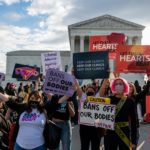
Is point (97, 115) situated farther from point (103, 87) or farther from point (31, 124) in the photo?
point (31, 124)

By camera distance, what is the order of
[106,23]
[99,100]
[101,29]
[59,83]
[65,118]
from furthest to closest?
1. [106,23]
2. [101,29]
3. [65,118]
4. [99,100]
5. [59,83]

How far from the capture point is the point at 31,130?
5625mm

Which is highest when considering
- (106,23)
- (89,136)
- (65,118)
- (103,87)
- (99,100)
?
(106,23)

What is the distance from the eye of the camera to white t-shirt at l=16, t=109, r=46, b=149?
5586 mm

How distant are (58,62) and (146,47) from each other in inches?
117

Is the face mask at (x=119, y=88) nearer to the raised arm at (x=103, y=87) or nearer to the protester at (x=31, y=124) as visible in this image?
the raised arm at (x=103, y=87)

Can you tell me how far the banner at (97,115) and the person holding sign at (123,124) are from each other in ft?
0.31

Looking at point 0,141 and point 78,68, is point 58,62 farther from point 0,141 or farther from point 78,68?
point 0,141

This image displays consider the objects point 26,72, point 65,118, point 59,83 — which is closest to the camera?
point 59,83

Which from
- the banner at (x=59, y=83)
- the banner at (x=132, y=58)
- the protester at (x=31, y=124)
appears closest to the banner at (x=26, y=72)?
the banner at (x=132, y=58)

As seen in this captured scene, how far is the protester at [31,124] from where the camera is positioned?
5.59 metres

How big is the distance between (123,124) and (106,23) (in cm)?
7911

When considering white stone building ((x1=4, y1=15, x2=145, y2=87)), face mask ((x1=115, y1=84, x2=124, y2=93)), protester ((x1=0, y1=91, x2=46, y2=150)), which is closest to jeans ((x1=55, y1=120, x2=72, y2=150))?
face mask ((x1=115, y1=84, x2=124, y2=93))

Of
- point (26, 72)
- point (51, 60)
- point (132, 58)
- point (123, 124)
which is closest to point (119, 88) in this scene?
point (123, 124)
